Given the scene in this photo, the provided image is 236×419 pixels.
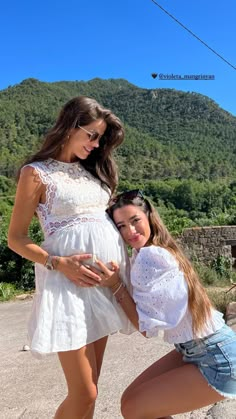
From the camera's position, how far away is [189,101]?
72.8 m

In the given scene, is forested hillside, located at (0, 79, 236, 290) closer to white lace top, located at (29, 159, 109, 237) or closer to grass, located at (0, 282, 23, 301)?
grass, located at (0, 282, 23, 301)

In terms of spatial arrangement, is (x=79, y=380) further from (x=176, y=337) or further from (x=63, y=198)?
(x=63, y=198)

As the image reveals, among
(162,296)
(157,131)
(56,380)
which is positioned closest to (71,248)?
(162,296)

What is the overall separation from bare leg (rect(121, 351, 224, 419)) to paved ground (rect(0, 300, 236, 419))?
103 centimetres

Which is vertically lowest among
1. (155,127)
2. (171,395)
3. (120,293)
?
(171,395)

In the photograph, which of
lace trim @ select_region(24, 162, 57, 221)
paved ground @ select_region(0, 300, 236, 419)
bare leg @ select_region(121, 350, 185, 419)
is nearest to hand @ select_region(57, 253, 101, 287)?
lace trim @ select_region(24, 162, 57, 221)

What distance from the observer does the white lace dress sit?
152 centimetres

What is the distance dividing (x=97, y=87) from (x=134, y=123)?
27.9m

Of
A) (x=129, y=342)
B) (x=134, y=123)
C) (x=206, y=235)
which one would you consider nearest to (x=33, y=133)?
(x=134, y=123)

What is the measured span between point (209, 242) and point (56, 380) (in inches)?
306

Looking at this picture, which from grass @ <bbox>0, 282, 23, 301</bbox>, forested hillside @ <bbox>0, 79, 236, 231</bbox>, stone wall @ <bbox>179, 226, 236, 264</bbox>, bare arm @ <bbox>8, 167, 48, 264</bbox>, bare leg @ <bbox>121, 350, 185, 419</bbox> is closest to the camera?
bare leg @ <bbox>121, 350, 185, 419</bbox>

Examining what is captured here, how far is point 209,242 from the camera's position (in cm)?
1040

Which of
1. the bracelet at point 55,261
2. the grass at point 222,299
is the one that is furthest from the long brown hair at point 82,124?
the grass at point 222,299

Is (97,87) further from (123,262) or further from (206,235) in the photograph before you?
(123,262)
